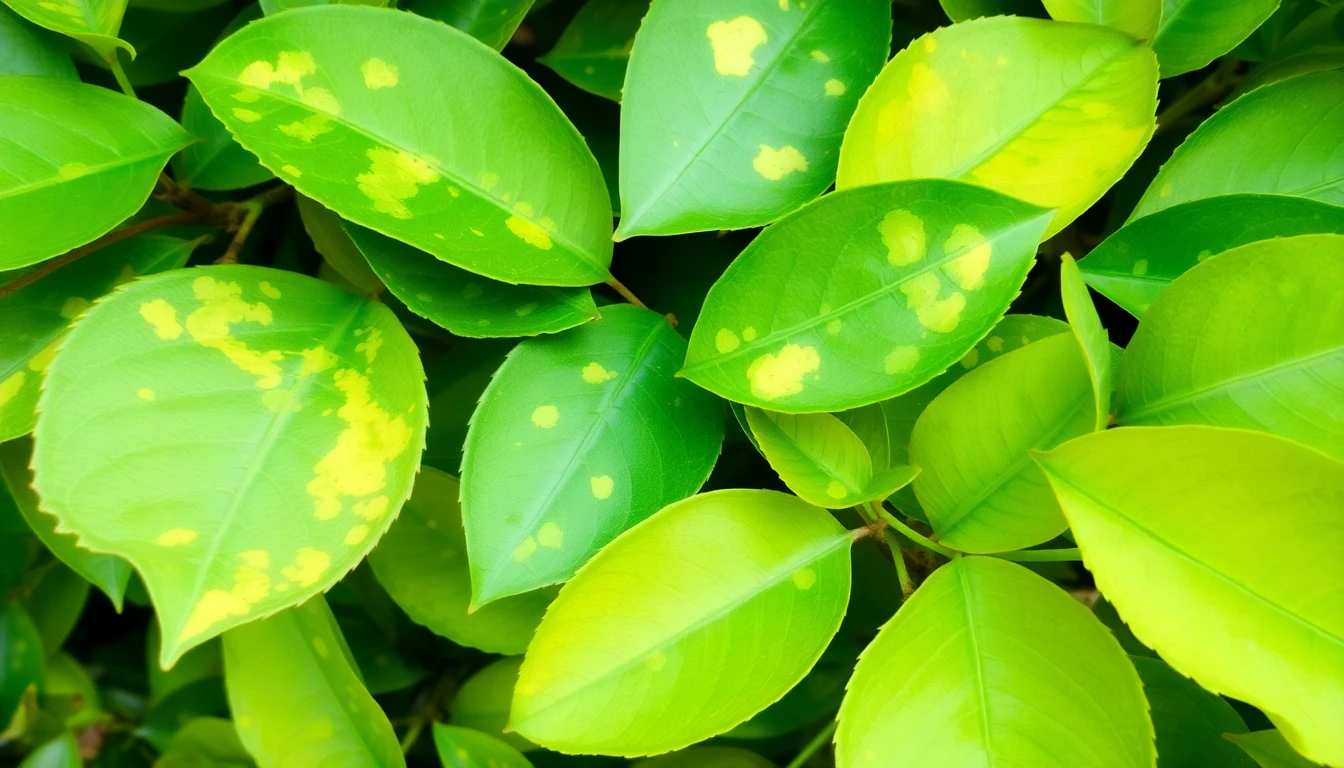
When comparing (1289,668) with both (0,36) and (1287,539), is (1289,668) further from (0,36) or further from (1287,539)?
(0,36)

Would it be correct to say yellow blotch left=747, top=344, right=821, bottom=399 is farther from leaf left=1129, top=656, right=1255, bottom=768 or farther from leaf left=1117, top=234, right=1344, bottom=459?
leaf left=1129, top=656, right=1255, bottom=768

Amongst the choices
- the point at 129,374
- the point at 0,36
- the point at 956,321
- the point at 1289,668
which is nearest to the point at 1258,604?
the point at 1289,668

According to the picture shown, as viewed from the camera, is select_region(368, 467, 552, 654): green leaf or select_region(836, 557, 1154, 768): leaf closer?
select_region(836, 557, 1154, 768): leaf

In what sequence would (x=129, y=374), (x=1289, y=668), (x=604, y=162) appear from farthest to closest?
(x=604, y=162) < (x=129, y=374) < (x=1289, y=668)

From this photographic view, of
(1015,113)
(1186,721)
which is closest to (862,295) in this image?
(1015,113)

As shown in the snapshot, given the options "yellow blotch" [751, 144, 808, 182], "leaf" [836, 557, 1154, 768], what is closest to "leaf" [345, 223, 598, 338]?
"yellow blotch" [751, 144, 808, 182]

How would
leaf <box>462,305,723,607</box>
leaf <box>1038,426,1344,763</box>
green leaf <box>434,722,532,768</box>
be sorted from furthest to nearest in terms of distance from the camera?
green leaf <box>434,722,532,768</box>
leaf <box>462,305,723,607</box>
leaf <box>1038,426,1344,763</box>

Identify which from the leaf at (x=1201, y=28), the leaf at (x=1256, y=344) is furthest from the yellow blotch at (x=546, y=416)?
the leaf at (x=1201, y=28)
